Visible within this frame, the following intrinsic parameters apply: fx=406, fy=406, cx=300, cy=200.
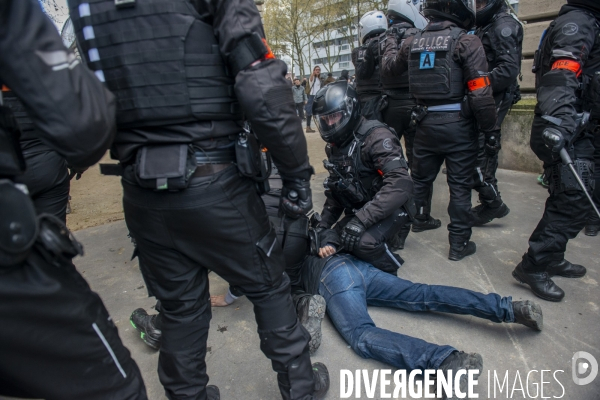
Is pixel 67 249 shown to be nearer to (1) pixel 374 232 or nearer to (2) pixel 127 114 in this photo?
(2) pixel 127 114

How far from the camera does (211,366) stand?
7.16 feet

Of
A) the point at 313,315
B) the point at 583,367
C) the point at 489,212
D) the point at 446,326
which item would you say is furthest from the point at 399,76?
the point at 583,367

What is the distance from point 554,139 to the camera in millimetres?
2291

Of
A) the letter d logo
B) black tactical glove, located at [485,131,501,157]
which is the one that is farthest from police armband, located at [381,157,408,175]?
the letter d logo

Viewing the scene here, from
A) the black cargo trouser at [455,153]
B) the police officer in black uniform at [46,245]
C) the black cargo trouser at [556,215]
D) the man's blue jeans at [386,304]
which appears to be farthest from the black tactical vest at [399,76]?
the police officer in black uniform at [46,245]

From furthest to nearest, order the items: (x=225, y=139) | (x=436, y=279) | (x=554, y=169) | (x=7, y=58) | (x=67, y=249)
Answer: (x=436, y=279) → (x=554, y=169) → (x=225, y=139) → (x=67, y=249) → (x=7, y=58)

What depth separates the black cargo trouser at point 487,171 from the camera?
3.61 metres

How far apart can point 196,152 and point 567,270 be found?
2.70m

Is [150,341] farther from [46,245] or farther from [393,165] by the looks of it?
[393,165]

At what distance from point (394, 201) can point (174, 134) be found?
159 centimetres

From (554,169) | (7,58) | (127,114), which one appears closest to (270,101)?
(127,114)

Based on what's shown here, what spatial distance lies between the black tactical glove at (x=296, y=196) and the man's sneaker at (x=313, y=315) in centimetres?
70

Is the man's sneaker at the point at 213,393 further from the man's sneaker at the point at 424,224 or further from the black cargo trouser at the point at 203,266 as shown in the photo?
the man's sneaker at the point at 424,224

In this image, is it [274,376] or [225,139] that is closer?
[225,139]
